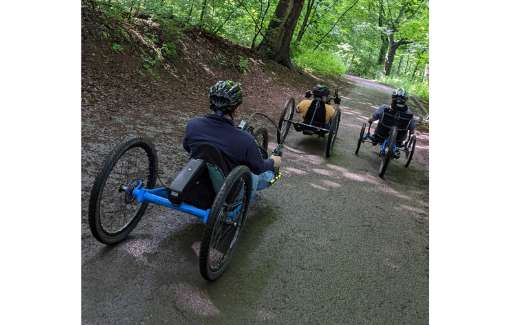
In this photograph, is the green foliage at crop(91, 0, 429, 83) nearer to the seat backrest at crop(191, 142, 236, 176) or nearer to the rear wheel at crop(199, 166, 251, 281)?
the seat backrest at crop(191, 142, 236, 176)

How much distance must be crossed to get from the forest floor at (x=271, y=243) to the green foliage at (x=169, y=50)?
143cm

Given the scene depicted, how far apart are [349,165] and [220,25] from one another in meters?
6.98

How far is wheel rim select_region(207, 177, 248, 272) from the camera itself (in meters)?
3.16

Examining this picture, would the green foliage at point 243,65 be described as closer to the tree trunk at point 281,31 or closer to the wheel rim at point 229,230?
the tree trunk at point 281,31

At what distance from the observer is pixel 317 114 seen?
739 centimetres

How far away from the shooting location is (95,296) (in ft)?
8.75

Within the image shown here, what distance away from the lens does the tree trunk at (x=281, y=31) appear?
46.0 ft

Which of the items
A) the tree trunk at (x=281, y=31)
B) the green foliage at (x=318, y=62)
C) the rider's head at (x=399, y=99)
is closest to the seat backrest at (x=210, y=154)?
the rider's head at (x=399, y=99)

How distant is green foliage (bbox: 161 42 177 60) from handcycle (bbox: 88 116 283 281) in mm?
6139

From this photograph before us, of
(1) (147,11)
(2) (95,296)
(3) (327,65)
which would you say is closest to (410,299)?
(2) (95,296)

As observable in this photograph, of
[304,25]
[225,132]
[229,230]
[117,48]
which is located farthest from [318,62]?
[229,230]

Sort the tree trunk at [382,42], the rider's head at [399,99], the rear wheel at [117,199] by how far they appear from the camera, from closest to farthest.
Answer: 1. the rear wheel at [117,199]
2. the rider's head at [399,99]
3. the tree trunk at [382,42]

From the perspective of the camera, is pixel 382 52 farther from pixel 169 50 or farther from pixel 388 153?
pixel 388 153

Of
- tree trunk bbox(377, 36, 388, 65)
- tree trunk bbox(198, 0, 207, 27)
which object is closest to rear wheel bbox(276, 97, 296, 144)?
tree trunk bbox(198, 0, 207, 27)
